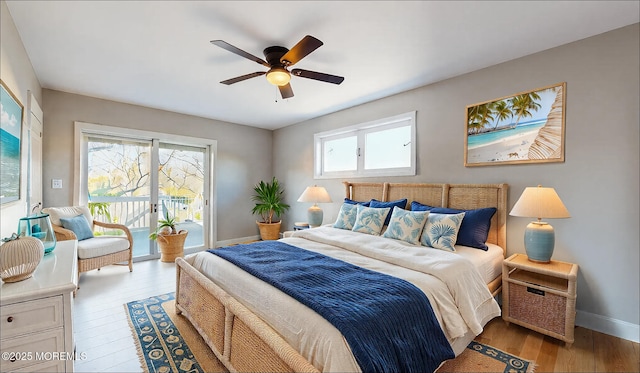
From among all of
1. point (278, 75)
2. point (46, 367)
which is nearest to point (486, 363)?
point (46, 367)

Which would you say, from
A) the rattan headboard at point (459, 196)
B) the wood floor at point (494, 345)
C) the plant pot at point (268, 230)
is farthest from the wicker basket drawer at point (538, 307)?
the plant pot at point (268, 230)

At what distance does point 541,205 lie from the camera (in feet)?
7.32

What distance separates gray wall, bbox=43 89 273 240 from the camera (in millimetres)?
3637

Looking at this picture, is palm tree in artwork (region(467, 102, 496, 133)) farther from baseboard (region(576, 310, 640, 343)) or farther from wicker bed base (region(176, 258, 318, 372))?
wicker bed base (region(176, 258, 318, 372))

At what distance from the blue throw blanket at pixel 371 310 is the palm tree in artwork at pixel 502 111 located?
2.21 m

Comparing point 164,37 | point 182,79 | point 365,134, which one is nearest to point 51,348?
point 164,37

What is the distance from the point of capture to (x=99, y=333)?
2270 mm

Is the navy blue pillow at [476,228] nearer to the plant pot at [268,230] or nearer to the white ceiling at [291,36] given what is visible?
the white ceiling at [291,36]

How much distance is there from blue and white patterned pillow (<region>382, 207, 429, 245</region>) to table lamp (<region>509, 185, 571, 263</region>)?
799 millimetres

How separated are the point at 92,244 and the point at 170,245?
3.53ft

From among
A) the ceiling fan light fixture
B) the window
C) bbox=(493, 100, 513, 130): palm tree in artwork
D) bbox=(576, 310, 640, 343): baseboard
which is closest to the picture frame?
the ceiling fan light fixture

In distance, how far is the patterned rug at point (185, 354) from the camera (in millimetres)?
1856

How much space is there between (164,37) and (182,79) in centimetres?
94

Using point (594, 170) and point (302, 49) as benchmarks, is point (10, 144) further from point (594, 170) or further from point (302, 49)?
point (594, 170)
